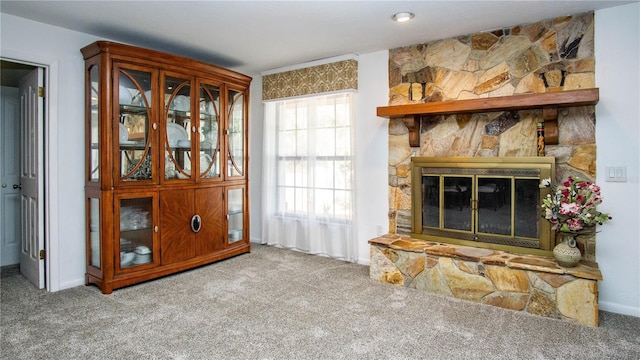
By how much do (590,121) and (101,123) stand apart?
155 inches

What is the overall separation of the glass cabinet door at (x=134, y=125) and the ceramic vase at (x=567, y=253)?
3.41 metres

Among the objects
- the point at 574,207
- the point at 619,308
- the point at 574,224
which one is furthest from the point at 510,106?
the point at 619,308

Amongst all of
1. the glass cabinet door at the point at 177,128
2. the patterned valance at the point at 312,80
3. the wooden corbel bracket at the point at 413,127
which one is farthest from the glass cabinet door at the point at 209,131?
the wooden corbel bracket at the point at 413,127

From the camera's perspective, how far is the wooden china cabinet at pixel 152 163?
319 centimetres

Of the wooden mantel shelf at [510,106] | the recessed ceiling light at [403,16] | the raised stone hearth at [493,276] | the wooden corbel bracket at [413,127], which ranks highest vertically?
the recessed ceiling light at [403,16]

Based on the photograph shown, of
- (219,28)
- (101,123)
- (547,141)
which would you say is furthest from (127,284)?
(547,141)

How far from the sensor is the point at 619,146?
9.27ft

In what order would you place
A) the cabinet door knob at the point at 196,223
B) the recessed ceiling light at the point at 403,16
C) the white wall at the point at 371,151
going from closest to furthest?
the recessed ceiling light at the point at 403,16 < the cabinet door knob at the point at 196,223 < the white wall at the point at 371,151

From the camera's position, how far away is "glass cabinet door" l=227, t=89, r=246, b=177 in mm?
4211

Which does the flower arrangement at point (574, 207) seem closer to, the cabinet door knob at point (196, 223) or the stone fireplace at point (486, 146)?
the stone fireplace at point (486, 146)

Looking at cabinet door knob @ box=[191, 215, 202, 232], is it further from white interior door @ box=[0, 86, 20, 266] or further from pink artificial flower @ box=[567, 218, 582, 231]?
pink artificial flower @ box=[567, 218, 582, 231]

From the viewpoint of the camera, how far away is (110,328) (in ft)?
8.32

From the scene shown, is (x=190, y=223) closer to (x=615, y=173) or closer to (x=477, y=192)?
(x=477, y=192)

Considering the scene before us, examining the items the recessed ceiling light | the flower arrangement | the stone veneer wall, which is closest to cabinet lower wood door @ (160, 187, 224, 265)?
the stone veneer wall
